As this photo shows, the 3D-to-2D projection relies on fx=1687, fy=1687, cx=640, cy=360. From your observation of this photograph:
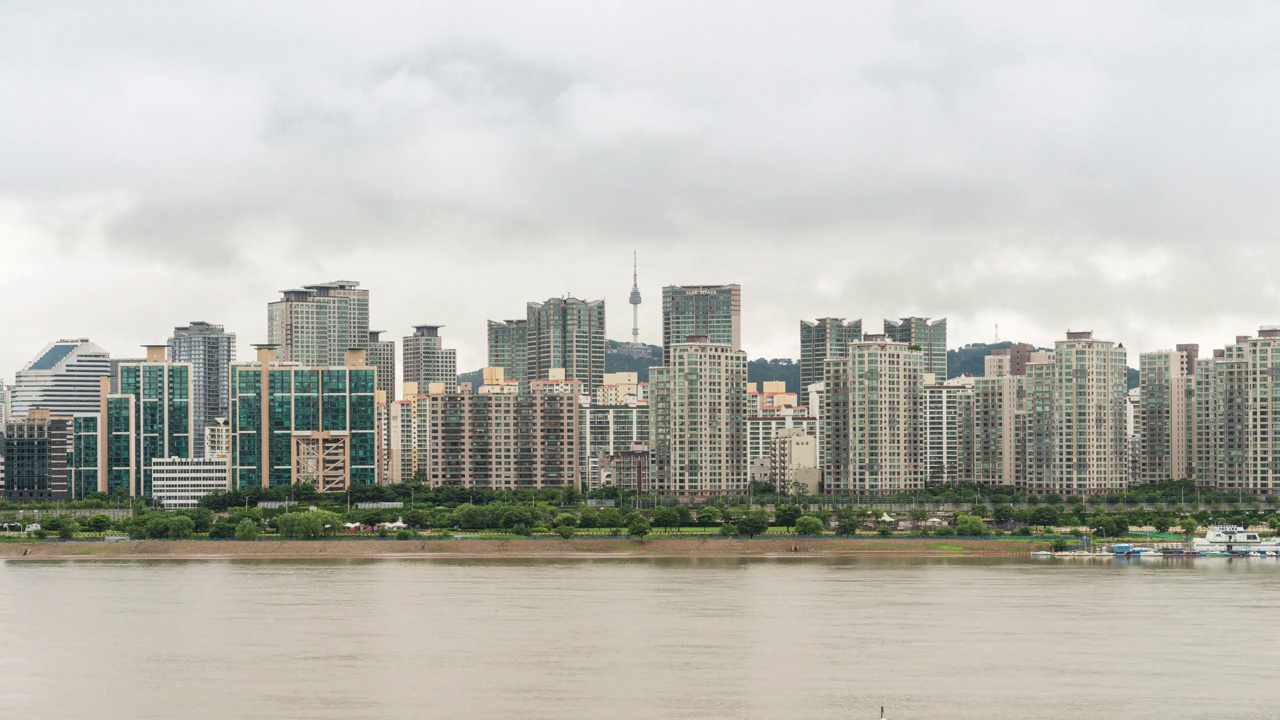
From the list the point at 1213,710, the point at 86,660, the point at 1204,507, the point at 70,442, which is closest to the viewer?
the point at 1213,710

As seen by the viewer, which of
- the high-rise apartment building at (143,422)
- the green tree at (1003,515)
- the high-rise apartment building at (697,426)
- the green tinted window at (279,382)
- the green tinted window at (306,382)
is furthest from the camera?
the high-rise apartment building at (143,422)

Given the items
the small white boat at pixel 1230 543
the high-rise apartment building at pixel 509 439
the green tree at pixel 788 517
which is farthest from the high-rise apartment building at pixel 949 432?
the small white boat at pixel 1230 543

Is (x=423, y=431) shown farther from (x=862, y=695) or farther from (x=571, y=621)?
(x=862, y=695)

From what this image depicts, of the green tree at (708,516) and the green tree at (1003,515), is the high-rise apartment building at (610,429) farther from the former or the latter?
the green tree at (1003,515)

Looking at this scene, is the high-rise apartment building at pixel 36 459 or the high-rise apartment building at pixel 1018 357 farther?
the high-rise apartment building at pixel 1018 357

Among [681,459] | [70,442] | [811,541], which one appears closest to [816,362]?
[681,459]

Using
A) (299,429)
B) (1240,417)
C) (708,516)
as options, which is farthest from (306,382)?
(1240,417)
